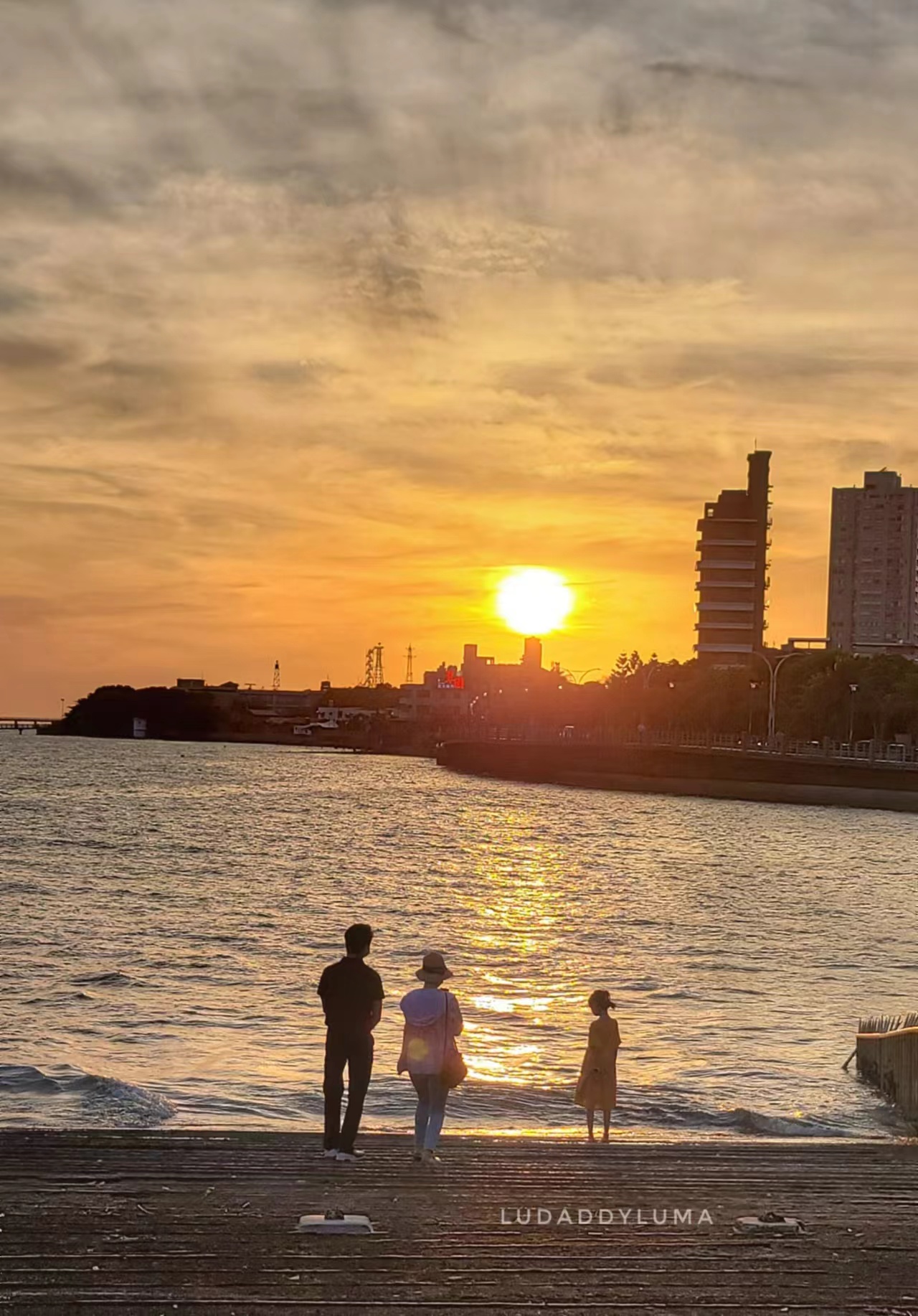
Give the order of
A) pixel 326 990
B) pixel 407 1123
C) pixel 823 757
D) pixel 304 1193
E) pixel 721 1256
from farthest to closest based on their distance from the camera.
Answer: pixel 823 757 < pixel 407 1123 < pixel 326 990 < pixel 304 1193 < pixel 721 1256

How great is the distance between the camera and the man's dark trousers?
1387 cm

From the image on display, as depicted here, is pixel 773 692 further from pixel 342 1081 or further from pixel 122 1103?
pixel 342 1081

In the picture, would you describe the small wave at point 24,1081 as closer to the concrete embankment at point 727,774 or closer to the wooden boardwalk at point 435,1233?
the wooden boardwalk at point 435,1233

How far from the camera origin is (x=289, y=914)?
5131cm

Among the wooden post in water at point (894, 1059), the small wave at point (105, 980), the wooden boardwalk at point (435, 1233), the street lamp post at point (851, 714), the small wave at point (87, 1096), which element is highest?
the street lamp post at point (851, 714)

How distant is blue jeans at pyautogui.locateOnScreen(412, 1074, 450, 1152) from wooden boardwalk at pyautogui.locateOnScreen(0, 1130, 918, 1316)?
0.22 m

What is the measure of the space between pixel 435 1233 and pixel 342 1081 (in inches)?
113

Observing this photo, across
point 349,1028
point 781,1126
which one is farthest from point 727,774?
point 349,1028

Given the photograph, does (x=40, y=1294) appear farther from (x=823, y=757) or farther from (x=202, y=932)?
(x=823, y=757)

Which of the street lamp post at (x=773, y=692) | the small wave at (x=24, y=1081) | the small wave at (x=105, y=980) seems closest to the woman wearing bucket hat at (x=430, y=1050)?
the small wave at (x=24, y=1081)

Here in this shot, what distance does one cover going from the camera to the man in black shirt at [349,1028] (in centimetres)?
1367

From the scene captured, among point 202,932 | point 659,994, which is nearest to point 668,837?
point 202,932

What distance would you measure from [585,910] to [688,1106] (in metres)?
33.5

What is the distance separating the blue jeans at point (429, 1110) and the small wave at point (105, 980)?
21.0 meters
